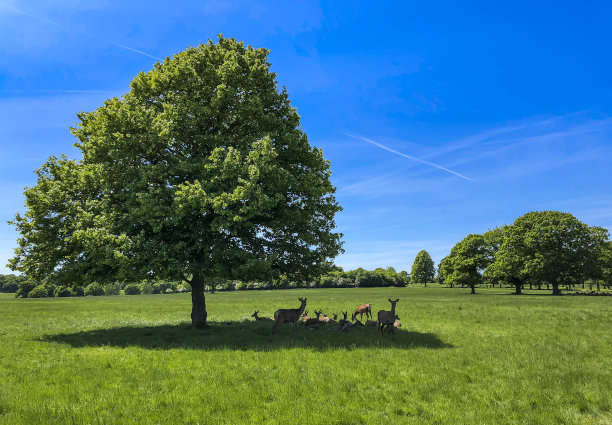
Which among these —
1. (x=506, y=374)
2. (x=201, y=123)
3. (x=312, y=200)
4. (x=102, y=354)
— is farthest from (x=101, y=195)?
(x=506, y=374)

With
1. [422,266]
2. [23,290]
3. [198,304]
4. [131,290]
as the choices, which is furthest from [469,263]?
[23,290]

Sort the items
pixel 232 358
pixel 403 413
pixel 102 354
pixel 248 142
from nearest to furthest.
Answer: pixel 403 413 → pixel 232 358 → pixel 102 354 → pixel 248 142

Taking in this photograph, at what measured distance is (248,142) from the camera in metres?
20.6

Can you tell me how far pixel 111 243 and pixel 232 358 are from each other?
996cm

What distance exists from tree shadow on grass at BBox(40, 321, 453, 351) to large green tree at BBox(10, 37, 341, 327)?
3.43 m

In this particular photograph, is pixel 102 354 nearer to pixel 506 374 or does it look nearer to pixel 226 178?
pixel 226 178

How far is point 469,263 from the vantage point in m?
81.5

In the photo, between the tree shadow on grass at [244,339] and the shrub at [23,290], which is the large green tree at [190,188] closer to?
the tree shadow on grass at [244,339]

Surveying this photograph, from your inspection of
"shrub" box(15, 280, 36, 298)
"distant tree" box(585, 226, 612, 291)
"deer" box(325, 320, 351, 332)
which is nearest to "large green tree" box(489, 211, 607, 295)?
"distant tree" box(585, 226, 612, 291)

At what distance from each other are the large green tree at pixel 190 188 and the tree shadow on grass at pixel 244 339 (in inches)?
135

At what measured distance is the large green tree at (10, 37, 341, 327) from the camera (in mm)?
18125

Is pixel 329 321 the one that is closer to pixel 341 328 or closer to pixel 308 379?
pixel 341 328

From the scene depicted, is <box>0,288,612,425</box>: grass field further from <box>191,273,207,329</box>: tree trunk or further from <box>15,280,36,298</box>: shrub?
<box>15,280,36,298</box>: shrub

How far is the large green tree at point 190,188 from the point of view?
→ 714 inches
